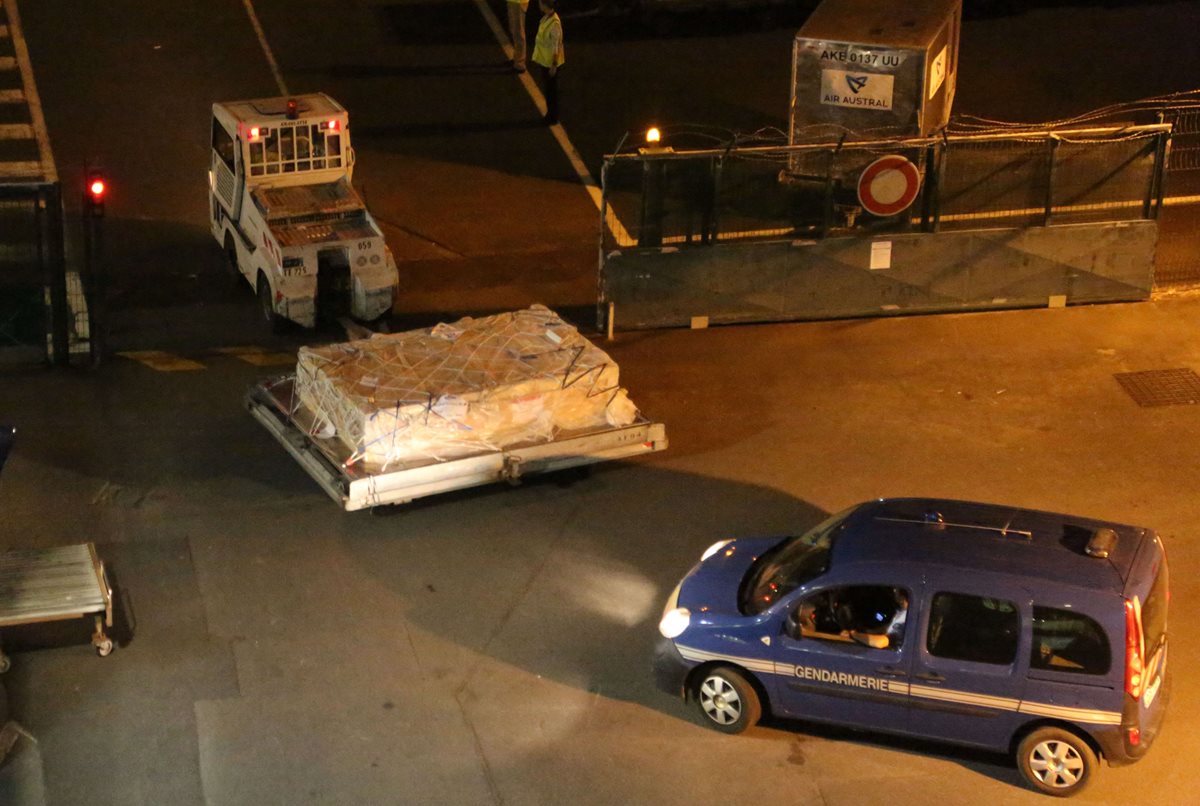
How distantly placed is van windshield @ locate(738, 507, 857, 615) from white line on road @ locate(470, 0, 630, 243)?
6.83 m

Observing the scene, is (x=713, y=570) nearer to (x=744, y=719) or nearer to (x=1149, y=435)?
(x=744, y=719)

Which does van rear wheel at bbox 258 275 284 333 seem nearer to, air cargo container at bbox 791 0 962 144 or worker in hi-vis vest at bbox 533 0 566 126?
worker in hi-vis vest at bbox 533 0 566 126

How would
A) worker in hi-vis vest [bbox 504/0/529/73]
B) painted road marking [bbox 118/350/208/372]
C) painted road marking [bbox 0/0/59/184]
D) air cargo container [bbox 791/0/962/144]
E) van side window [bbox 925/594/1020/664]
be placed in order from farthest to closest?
worker in hi-vis vest [bbox 504/0/529/73] → painted road marking [bbox 0/0/59/184] → air cargo container [bbox 791/0/962/144] → painted road marking [bbox 118/350/208/372] → van side window [bbox 925/594/1020/664]

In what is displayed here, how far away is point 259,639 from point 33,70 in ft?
52.7

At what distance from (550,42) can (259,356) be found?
26.1 ft

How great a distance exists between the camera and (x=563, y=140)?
76.3 ft

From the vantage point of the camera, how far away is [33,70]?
25.0 m

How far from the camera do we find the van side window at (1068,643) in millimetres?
9875

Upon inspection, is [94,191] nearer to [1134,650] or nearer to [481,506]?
[481,506]

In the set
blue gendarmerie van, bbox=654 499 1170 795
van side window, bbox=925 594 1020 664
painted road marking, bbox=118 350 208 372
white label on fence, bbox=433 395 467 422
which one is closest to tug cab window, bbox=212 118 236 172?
painted road marking, bbox=118 350 208 372

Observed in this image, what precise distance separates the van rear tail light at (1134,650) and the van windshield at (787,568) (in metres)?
1.99

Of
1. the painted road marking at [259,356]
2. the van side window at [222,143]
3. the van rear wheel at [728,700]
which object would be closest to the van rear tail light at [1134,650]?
the van rear wheel at [728,700]

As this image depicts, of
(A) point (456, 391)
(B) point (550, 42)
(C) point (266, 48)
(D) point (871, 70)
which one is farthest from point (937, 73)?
(C) point (266, 48)

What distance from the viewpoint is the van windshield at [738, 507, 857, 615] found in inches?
426
